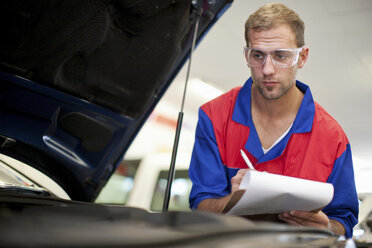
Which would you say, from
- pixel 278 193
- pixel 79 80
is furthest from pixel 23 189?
pixel 278 193

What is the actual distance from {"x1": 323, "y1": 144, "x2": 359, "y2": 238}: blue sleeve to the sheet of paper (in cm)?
32

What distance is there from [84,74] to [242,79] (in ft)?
13.3

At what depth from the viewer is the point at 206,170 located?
143 centimetres

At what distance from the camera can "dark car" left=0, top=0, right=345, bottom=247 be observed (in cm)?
113

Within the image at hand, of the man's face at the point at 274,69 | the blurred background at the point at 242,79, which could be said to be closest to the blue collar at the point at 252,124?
the man's face at the point at 274,69

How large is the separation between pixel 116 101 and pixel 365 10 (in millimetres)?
3022

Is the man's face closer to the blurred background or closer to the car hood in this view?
the car hood

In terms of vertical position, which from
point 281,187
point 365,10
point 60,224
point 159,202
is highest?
point 365,10

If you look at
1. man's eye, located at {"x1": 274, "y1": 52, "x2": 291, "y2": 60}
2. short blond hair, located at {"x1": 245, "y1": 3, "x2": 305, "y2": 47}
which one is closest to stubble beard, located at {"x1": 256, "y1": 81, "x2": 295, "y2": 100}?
man's eye, located at {"x1": 274, "y1": 52, "x2": 291, "y2": 60}

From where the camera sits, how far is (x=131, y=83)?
1379mm

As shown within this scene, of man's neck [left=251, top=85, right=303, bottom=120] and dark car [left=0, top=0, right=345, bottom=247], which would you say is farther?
man's neck [left=251, top=85, right=303, bottom=120]

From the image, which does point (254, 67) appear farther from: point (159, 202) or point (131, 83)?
point (159, 202)

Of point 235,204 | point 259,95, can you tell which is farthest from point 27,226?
point 259,95

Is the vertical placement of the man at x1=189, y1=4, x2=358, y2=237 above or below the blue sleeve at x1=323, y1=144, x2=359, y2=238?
above
